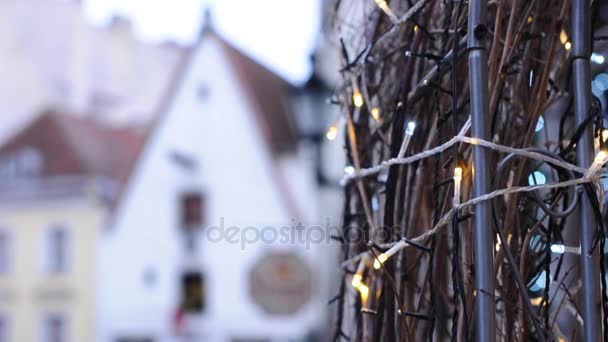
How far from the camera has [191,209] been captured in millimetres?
8234

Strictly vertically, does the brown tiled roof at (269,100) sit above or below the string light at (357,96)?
above

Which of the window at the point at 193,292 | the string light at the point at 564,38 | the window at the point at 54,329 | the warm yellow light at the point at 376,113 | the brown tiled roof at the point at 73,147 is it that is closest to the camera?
the string light at the point at 564,38

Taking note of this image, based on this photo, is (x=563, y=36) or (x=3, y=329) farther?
(x=3, y=329)

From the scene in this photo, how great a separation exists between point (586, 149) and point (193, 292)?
25.1 feet

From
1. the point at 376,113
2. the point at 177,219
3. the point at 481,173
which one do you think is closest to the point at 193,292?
the point at 177,219

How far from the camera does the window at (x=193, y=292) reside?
8094mm

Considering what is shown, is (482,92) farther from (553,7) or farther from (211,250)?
(211,250)

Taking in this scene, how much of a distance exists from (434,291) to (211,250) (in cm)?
738

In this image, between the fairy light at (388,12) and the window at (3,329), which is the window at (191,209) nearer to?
the window at (3,329)

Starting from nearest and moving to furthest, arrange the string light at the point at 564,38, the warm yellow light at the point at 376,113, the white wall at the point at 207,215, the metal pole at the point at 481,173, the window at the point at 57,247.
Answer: the metal pole at the point at 481,173 → the string light at the point at 564,38 → the warm yellow light at the point at 376,113 → the white wall at the point at 207,215 → the window at the point at 57,247

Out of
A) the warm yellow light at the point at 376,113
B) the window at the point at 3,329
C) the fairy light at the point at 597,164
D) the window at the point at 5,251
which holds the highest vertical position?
the warm yellow light at the point at 376,113

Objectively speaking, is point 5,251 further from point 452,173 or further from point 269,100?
point 452,173

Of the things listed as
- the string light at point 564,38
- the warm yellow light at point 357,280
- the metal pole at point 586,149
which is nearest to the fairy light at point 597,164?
the metal pole at point 586,149

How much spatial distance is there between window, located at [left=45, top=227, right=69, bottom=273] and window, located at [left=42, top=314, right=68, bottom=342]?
510mm
